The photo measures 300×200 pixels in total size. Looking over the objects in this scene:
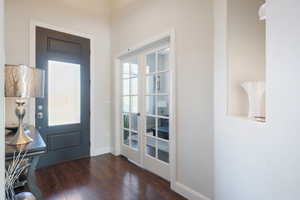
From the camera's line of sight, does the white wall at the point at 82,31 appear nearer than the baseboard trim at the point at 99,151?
Yes

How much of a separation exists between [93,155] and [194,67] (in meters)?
2.60

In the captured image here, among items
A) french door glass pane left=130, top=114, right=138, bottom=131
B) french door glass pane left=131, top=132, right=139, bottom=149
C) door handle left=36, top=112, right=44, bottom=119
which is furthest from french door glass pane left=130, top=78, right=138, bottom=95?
door handle left=36, top=112, right=44, bottom=119

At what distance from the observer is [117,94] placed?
3.31m

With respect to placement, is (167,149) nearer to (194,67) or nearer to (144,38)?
(194,67)

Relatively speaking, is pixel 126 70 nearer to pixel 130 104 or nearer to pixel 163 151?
pixel 130 104

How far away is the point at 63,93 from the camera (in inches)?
116

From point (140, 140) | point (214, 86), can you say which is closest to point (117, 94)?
point (140, 140)

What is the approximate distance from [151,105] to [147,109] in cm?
13

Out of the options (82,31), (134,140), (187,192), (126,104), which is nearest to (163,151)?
(187,192)

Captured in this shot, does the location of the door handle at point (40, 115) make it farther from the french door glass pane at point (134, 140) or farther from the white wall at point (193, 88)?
the white wall at point (193, 88)

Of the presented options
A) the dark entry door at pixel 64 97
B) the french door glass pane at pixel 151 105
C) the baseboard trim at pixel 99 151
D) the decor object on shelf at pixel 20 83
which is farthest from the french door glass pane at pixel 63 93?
the decor object on shelf at pixel 20 83

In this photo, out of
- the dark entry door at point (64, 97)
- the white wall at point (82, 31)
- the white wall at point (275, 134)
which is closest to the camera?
the white wall at point (275, 134)

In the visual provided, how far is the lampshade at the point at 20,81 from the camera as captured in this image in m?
1.32

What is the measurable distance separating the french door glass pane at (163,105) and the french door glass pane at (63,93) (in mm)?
1614
